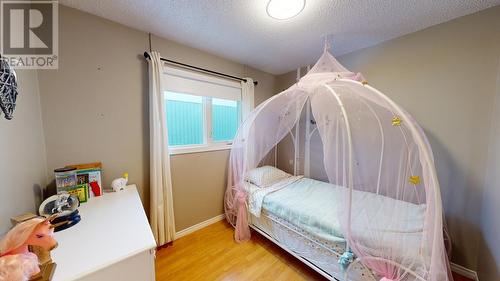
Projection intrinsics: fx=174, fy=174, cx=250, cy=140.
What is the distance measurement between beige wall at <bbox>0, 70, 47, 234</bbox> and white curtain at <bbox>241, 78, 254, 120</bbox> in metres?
2.10

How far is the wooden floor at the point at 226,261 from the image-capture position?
170 cm

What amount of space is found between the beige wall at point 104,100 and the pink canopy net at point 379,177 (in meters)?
1.73

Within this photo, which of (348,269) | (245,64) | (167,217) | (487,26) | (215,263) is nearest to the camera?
(348,269)

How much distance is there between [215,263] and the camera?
1.85m

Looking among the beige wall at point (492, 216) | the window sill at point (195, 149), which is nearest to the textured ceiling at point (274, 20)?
the beige wall at point (492, 216)

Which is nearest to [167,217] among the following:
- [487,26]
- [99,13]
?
[99,13]

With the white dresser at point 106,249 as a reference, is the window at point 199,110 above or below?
above

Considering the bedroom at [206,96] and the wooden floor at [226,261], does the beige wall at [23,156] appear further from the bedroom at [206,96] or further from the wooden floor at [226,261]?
the wooden floor at [226,261]

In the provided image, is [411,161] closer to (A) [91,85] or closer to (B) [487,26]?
(B) [487,26]

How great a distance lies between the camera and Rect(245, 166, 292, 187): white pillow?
7.67ft

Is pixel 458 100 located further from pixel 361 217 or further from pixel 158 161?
pixel 158 161

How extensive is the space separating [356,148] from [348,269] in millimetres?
996

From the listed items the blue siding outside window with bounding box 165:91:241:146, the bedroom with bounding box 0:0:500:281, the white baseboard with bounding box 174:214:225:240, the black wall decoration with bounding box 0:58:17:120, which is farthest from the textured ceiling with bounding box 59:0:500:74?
the white baseboard with bounding box 174:214:225:240

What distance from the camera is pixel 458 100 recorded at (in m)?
1.70
